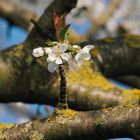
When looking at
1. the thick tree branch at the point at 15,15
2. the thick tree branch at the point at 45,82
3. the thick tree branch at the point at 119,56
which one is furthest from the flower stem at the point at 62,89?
the thick tree branch at the point at 15,15

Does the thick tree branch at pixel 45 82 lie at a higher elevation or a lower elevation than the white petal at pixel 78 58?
higher

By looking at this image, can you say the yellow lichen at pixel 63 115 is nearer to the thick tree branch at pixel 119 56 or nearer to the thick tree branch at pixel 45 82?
the thick tree branch at pixel 45 82

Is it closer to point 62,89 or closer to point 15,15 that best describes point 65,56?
point 62,89

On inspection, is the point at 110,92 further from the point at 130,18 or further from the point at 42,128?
the point at 130,18

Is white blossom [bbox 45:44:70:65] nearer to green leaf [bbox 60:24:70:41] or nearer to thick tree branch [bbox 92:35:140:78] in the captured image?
green leaf [bbox 60:24:70:41]

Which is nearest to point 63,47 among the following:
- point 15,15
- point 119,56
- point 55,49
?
point 55,49
